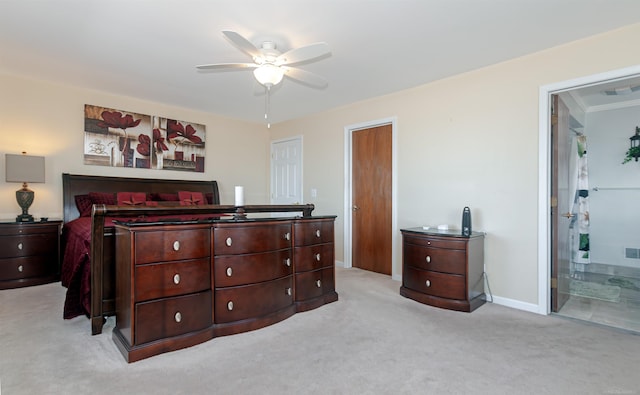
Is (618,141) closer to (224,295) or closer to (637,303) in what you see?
(637,303)

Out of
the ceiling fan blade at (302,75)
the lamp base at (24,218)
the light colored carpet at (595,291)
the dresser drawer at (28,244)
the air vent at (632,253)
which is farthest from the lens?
the air vent at (632,253)

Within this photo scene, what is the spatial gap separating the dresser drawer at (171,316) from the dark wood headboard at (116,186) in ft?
9.97

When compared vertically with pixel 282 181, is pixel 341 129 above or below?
above

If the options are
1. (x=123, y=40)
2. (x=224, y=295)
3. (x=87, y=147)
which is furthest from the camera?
(x=87, y=147)

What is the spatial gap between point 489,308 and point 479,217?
94 cm

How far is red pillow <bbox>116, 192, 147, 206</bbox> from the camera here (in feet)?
13.9

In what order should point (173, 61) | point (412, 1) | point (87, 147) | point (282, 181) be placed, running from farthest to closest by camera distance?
point (282, 181), point (87, 147), point (173, 61), point (412, 1)

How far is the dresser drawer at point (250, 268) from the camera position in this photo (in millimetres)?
2428

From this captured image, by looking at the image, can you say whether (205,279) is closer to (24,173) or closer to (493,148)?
(493,148)

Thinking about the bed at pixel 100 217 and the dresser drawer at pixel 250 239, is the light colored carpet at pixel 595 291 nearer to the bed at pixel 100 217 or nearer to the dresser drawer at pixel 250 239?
the bed at pixel 100 217

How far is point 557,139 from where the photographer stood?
122 inches

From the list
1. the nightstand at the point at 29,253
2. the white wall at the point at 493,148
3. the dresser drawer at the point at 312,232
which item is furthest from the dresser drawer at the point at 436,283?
the nightstand at the point at 29,253

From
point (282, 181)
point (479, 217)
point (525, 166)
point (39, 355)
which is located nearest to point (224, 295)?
point (39, 355)

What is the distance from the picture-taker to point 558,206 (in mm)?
3141
